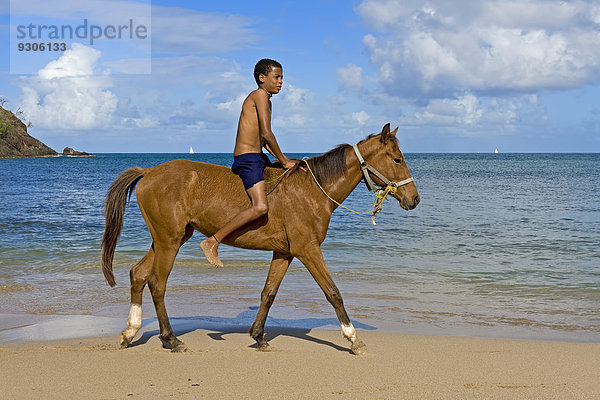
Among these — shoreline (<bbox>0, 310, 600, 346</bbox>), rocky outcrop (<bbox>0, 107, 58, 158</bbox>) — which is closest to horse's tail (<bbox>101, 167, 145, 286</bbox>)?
shoreline (<bbox>0, 310, 600, 346</bbox>)

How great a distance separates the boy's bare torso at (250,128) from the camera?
5793 mm

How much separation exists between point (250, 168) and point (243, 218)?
509 mm

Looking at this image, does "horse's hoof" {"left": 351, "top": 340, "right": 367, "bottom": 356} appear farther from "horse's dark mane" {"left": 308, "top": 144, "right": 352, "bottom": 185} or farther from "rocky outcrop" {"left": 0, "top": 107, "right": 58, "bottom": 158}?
"rocky outcrop" {"left": 0, "top": 107, "right": 58, "bottom": 158}

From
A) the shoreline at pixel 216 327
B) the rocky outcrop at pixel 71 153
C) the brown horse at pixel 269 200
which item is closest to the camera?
the brown horse at pixel 269 200

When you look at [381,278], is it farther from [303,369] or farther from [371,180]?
[303,369]

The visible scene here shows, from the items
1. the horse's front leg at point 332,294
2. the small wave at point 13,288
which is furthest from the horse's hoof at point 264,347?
the small wave at point 13,288

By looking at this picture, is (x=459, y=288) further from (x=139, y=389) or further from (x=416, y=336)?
(x=139, y=389)

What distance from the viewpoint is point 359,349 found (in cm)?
578

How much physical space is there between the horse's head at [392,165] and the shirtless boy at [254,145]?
1.02m

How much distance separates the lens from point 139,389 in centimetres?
466

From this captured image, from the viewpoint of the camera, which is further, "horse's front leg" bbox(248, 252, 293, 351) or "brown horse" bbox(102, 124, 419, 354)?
"horse's front leg" bbox(248, 252, 293, 351)

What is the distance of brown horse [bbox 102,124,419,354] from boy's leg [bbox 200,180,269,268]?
159 millimetres

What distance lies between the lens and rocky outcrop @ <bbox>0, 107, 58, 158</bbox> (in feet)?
341

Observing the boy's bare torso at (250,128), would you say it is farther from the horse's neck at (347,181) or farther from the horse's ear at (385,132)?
the horse's ear at (385,132)
